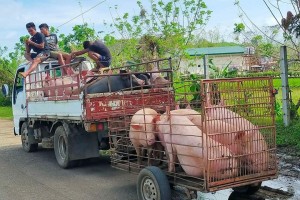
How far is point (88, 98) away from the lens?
293 inches

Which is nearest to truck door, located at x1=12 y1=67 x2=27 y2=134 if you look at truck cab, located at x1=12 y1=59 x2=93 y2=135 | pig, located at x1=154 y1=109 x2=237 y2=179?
truck cab, located at x1=12 y1=59 x2=93 y2=135

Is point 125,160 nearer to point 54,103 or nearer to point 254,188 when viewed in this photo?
point 254,188

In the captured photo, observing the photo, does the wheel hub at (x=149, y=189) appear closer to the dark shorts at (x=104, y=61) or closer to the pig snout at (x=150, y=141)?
the pig snout at (x=150, y=141)

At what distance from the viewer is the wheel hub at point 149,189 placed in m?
5.32

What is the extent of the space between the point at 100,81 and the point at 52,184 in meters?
2.06

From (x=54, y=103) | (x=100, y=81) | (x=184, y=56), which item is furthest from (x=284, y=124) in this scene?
(x=184, y=56)

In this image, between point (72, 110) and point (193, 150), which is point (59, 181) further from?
point (193, 150)

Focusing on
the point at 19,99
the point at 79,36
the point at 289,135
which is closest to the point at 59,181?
the point at 19,99

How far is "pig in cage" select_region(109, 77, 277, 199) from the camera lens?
470 centimetres

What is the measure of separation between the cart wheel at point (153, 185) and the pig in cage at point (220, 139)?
1 centimetres

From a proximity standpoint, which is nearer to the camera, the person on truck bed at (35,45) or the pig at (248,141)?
the pig at (248,141)

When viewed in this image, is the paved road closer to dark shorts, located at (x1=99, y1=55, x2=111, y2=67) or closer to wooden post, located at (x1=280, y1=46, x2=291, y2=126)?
dark shorts, located at (x1=99, y1=55, x2=111, y2=67)

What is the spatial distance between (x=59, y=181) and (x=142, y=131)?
8.46ft

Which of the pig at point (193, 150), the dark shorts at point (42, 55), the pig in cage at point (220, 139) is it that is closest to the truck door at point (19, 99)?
the dark shorts at point (42, 55)
